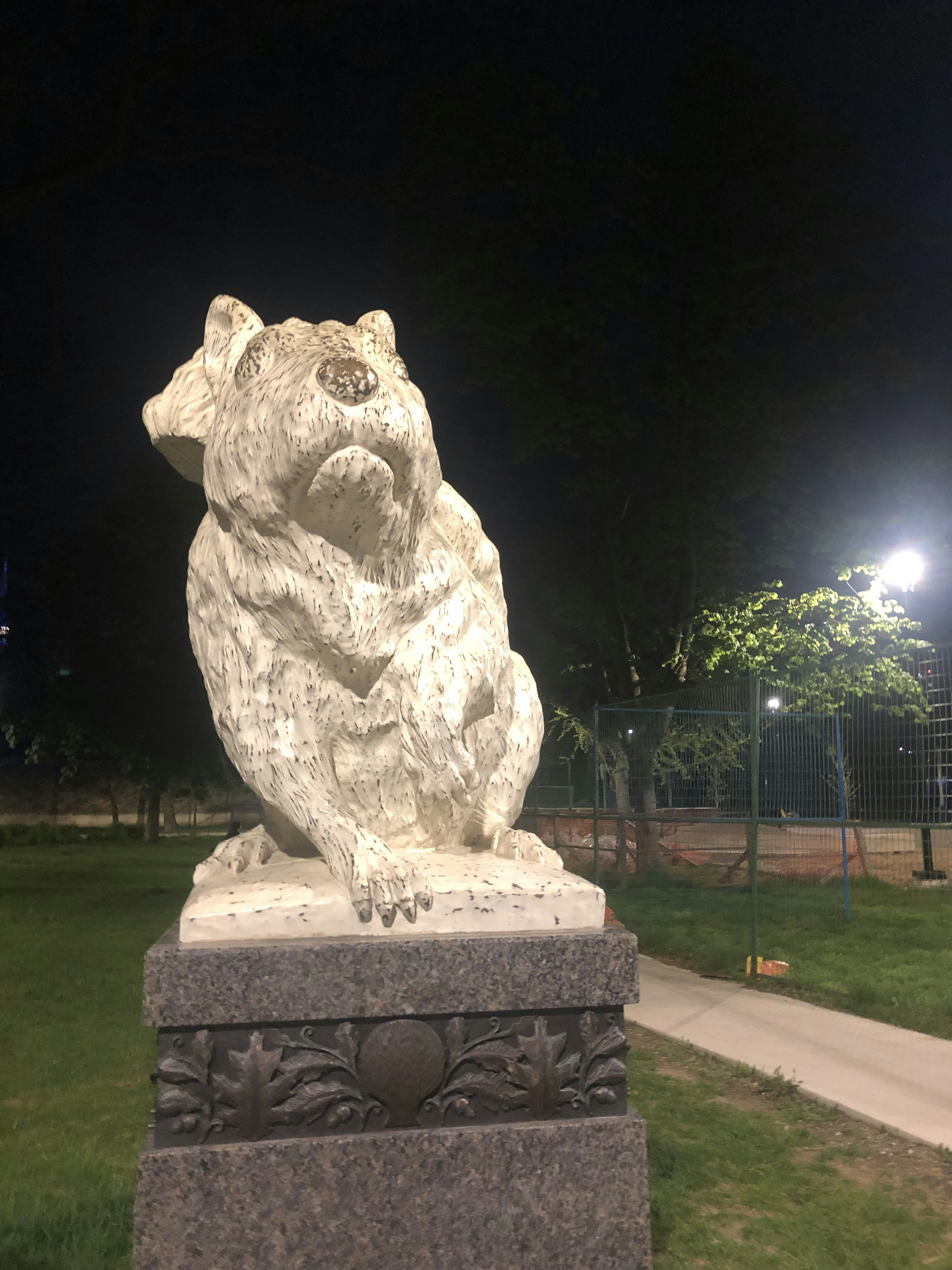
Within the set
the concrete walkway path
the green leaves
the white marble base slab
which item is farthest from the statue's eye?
the green leaves

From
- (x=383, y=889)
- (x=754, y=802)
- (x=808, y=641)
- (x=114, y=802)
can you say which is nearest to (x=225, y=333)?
(x=383, y=889)

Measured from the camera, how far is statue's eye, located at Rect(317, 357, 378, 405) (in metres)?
2.30

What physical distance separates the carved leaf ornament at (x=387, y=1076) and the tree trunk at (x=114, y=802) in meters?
25.1

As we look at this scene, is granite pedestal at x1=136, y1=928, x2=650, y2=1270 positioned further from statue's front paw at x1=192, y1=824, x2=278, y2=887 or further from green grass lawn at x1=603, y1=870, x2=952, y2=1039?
green grass lawn at x1=603, y1=870, x2=952, y2=1039

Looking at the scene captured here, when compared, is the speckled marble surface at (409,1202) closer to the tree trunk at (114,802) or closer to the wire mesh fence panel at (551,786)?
the wire mesh fence panel at (551,786)

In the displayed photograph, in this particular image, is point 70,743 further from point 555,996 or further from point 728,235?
point 555,996

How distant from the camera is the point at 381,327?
2.70 metres

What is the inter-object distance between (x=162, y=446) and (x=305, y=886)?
130 centimetres

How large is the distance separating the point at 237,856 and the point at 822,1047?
14.9 ft

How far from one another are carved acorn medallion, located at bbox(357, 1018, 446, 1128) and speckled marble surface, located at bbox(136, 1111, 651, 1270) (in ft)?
0.20

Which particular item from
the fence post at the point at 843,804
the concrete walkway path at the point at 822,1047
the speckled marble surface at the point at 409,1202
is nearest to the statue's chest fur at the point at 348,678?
the speckled marble surface at the point at 409,1202

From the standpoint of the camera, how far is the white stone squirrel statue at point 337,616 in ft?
7.78

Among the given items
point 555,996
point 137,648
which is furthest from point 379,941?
point 137,648

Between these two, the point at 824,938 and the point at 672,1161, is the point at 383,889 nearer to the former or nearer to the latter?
the point at 672,1161
